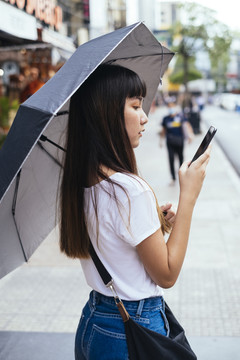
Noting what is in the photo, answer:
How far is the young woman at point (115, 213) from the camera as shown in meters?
1.68

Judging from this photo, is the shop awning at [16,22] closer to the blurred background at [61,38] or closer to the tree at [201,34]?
the blurred background at [61,38]

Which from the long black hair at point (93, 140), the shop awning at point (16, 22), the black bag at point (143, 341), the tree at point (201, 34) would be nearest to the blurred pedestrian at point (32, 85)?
the shop awning at point (16, 22)

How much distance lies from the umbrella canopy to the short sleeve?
38 centimetres

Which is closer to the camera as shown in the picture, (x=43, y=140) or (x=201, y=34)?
(x=43, y=140)

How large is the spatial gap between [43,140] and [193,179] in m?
0.72

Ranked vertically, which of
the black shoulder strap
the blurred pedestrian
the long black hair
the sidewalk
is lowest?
the sidewalk

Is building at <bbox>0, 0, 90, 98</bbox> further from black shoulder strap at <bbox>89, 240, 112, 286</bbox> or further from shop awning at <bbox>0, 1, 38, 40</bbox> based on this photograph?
black shoulder strap at <bbox>89, 240, 112, 286</bbox>

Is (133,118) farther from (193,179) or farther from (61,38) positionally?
(61,38)

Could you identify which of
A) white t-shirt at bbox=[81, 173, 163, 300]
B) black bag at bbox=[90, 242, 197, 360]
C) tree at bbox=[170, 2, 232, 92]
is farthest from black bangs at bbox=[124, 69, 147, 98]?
tree at bbox=[170, 2, 232, 92]

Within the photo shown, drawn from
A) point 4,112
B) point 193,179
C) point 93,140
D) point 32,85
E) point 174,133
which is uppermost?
point 93,140

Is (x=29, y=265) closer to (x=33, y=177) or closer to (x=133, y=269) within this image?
(x=33, y=177)

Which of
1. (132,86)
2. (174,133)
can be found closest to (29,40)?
(174,133)

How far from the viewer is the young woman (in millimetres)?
1684

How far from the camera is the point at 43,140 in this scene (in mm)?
2199
